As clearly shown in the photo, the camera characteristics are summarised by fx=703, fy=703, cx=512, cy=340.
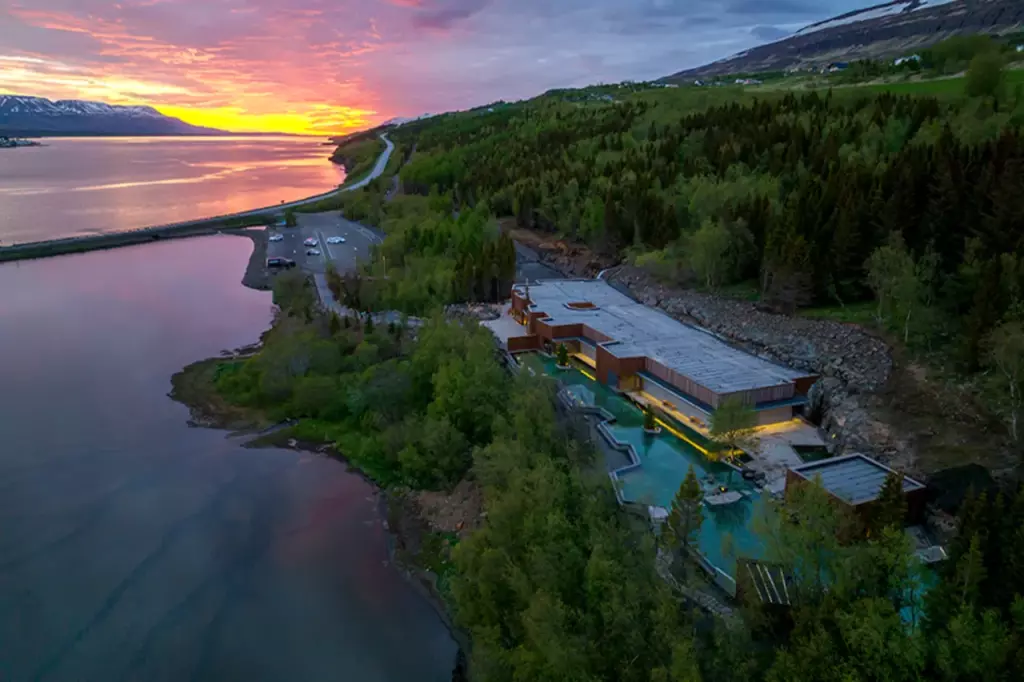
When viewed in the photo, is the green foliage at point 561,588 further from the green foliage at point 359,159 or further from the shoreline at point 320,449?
the green foliage at point 359,159

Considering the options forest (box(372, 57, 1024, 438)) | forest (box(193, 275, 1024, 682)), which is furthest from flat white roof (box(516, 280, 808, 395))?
forest (box(193, 275, 1024, 682))

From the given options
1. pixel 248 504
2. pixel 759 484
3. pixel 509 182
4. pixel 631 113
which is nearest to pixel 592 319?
pixel 759 484

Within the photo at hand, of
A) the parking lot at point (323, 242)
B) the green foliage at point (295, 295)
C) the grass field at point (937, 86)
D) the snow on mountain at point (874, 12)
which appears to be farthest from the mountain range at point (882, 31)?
the green foliage at point (295, 295)

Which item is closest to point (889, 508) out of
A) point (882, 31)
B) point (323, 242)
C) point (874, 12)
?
point (323, 242)

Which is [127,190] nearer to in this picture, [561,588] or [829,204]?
[829,204]

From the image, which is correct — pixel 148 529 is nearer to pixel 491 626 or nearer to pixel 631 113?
pixel 491 626

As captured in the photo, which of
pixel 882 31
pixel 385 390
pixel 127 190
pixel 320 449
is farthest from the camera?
pixel 127 190

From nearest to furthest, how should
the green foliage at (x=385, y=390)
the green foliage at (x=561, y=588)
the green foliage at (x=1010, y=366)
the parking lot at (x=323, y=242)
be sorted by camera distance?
1. the green foliage at (x=561, y=588)
2. the green foliage at (x=1010, y=366)
3. the green foliage at (x=385, y=390)
4. the parking lot at (x=323, y=242)

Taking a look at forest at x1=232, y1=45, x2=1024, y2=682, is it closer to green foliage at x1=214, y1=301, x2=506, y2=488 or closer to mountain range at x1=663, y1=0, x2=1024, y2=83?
green foliage at x1=214, y1=301, x2=506, y2=488
